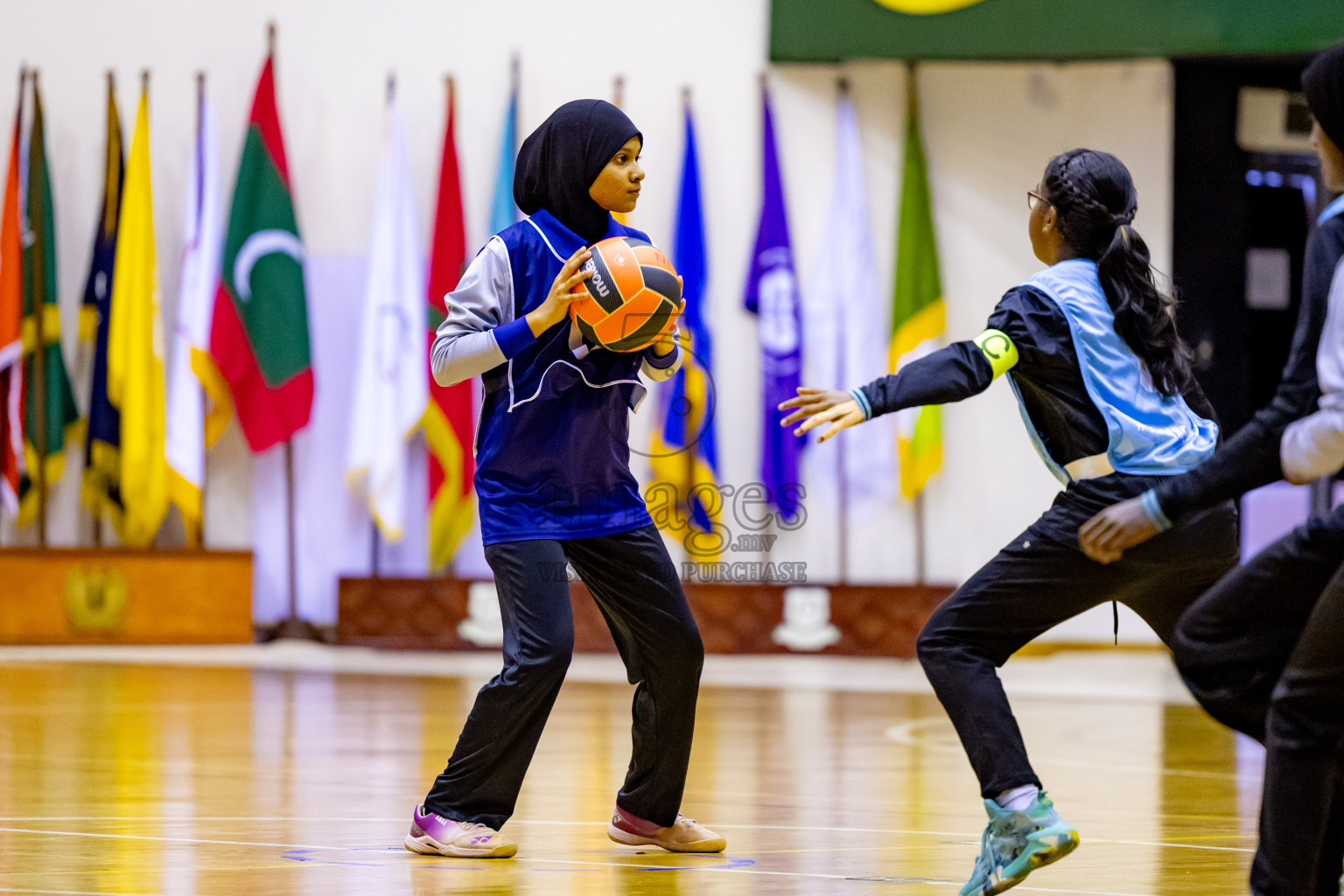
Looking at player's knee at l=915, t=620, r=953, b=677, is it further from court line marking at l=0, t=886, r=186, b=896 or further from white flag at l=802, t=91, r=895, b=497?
white flag at l=802, t=91, r=895, b=497

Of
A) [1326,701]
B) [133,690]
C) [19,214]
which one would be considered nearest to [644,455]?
[133,690]

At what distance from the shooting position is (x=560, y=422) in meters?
3.10

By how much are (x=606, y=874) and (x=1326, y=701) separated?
144 centimetres

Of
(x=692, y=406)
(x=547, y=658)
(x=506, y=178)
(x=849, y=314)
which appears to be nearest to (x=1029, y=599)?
(x=547, y=658)

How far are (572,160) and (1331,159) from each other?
1.53 metres

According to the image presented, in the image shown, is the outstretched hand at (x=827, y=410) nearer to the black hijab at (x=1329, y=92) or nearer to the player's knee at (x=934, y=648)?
the player's knee at (x=934, y=648)

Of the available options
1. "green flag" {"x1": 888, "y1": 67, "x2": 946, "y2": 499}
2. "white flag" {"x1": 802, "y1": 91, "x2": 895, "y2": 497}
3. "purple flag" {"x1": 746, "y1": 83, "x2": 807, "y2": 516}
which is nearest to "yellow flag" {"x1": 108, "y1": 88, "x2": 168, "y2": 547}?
"purple flag" {"x1": 746, "y1": 83, "x2": 807, "y2": 516}

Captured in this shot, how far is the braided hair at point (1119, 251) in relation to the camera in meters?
2.62

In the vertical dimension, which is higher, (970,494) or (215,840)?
(970,494)

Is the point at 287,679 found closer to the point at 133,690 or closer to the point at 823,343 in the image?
the point at 133,690

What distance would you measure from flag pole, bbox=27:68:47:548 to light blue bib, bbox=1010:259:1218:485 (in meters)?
6.36

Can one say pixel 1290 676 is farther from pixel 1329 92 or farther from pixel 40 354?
pixel 40 354

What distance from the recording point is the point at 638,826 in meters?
3.20

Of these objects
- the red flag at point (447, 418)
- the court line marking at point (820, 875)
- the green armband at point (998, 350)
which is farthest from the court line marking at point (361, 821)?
the red flag at point (447, 418)
